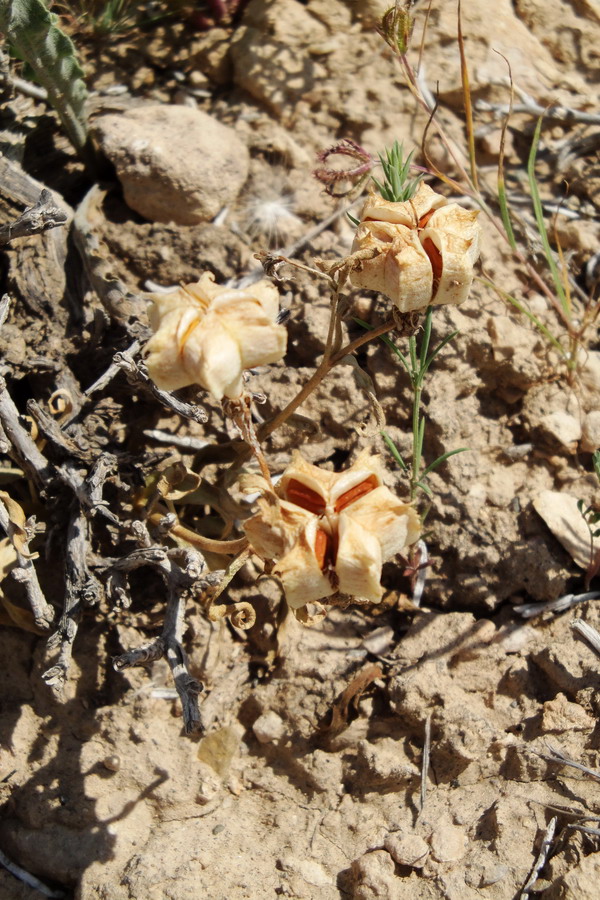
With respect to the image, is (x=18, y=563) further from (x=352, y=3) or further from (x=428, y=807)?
(x=352, y=3)

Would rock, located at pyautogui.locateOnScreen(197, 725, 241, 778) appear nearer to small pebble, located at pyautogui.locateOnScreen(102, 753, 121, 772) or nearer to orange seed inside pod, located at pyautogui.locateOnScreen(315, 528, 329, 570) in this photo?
small pebble, located at pyautogui.locateOnScreen(102, 753, 121, 772)

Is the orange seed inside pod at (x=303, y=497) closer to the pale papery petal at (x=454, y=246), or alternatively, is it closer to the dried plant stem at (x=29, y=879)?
the pale papery petal at (x=454, y=246)

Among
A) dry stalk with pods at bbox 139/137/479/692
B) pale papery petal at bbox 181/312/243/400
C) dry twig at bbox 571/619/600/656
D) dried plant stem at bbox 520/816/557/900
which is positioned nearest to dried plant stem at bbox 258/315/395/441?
dry stalk with pods at bbox 139/137/479/692

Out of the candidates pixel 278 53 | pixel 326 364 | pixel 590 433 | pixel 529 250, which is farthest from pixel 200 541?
pixel 278 53

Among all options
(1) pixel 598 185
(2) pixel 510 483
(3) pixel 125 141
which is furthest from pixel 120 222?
(1) pixel 598 185

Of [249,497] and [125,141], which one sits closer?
[249,497]

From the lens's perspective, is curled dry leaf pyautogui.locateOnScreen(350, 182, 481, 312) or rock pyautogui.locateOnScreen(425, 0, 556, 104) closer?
curled dry leaf pyautogui.locateOnScreen(350, 182, 481, 312)
